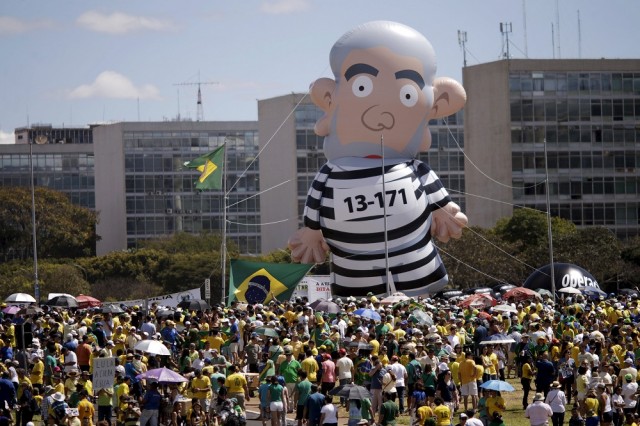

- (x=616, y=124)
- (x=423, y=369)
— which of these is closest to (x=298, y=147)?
(x=616, y=124)

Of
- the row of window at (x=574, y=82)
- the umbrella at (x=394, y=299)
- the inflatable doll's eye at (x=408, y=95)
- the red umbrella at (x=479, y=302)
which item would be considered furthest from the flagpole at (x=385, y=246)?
the row of window at (x=574, y=82)

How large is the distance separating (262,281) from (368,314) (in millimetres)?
9194

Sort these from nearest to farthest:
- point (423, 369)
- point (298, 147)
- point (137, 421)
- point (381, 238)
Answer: point (137, 421), point (423, 369), point (381, 238), point (298, 147)

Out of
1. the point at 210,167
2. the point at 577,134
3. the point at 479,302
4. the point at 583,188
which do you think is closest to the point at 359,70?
the point at 479,302

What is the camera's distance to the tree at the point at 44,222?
295 feet

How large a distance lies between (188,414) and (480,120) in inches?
2412

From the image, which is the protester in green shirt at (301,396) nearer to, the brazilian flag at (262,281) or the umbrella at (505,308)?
the umbrella at (505,308)

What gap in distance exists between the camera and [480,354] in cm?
2753

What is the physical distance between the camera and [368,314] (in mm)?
31391

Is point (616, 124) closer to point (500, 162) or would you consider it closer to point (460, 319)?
point (500, 162)

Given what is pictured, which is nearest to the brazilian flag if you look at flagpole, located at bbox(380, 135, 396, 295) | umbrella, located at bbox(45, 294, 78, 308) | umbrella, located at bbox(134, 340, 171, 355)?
flagpole, located at bbox(380, 135, 396, 295)

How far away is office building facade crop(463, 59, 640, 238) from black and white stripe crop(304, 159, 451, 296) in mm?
40749

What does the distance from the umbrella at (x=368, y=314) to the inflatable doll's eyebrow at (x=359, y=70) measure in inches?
353

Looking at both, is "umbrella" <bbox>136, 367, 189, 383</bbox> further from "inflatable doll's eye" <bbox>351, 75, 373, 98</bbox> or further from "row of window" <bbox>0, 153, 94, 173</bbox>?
"row of window" <bbox>0, 153, 94, 173</bbox>
